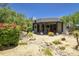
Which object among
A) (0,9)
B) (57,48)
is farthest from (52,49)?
(0,9)

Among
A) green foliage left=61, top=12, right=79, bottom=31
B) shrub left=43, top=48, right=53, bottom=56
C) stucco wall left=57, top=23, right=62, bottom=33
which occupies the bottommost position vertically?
shrub left=43, top=48, right=53, bottom=56

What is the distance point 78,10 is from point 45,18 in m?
0.61

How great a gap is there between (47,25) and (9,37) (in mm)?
723

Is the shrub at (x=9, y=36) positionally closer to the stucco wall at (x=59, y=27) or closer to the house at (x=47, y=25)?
the house at (x=47, y=25)

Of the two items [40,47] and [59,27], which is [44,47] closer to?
[40,47]

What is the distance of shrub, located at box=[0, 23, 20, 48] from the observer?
24.5 feet

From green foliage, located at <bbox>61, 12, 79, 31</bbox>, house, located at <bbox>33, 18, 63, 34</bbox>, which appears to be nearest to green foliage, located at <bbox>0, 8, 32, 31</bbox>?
house, located at <bbox>33, 18, 63, 34</bbox>

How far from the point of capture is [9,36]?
753cm

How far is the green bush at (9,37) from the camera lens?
747cm

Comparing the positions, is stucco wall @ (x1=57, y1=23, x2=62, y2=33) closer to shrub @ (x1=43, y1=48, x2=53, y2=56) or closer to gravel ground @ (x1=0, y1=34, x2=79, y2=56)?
gravel ground @ (x1=0, y1=34, x2=79, y2=56)

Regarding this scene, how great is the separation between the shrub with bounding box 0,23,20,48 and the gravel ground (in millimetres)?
122

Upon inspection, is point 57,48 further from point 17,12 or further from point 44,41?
point 17,12

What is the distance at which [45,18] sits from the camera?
7484mm

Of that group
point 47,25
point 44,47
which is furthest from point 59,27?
point 44,47
